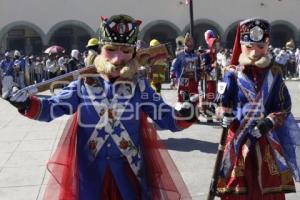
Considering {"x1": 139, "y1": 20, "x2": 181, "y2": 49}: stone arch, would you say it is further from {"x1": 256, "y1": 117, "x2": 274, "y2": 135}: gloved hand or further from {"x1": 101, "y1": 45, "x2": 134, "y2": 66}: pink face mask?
{"x1": 101, "y1": 45, "x2": 134, "y2": 66}: pink face mask

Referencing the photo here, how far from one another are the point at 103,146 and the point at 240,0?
28.5 m

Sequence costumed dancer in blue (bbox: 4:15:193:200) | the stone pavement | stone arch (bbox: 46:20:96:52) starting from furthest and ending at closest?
stone arch (bbox: 46:20:96:52), the stone pavement, costumed dancer in blue (bbox: 4:15:193:200)

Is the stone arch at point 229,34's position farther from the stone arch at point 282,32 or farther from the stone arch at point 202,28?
the stone arch at point 282,32

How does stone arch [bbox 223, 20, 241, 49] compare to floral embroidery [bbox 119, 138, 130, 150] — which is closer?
floral embroidery [bbox 119, 138, 130, 150]

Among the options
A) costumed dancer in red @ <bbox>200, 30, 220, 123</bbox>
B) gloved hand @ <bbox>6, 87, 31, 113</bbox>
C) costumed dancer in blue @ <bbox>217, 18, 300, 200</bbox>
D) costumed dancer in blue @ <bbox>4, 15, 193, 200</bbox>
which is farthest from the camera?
costumed dancer in red @ <bbox>200, 30, 220, 123</bbox>

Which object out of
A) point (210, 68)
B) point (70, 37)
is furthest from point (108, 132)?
point (70, 37)

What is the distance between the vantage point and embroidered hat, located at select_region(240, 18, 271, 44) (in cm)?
400

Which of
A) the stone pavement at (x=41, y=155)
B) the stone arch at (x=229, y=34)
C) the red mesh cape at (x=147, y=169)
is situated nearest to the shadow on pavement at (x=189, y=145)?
the stone pavement at (x=41, y=155)

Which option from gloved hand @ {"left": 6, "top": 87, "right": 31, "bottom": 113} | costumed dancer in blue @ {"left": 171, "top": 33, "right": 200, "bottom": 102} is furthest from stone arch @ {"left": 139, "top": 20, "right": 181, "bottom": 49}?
gloved hand @ {"left": 6, "top": 87, "right": 31, "bottom": 113}

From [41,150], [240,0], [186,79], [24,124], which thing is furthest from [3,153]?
[240,0]

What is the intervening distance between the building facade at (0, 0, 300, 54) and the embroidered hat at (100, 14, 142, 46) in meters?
26.1

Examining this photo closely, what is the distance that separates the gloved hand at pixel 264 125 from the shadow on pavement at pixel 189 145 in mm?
3562

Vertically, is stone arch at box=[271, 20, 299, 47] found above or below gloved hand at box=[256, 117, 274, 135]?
below

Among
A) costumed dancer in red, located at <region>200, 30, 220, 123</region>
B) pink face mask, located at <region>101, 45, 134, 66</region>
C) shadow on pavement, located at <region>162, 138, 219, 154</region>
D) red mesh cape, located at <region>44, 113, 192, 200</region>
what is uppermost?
pink face mask, located at <region>101, 45, 134, 66</region>
